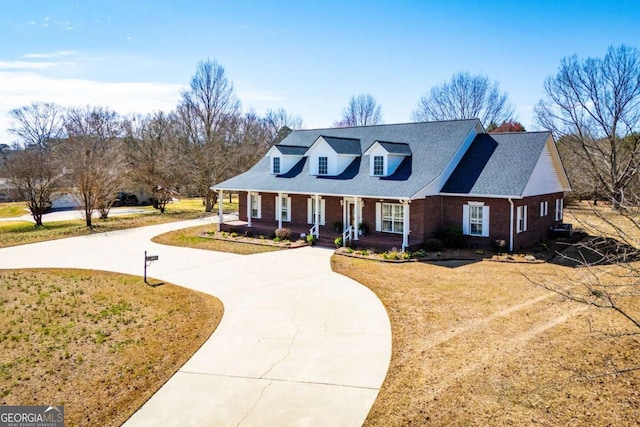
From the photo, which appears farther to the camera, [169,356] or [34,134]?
[34,134]

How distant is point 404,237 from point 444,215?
3429mm

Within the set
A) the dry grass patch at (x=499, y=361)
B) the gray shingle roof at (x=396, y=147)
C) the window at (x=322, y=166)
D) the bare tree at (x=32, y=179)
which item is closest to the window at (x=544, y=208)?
the gray shingle roof at (x=396, y=147)

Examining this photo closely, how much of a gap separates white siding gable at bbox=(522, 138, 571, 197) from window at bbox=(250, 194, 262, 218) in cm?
1547

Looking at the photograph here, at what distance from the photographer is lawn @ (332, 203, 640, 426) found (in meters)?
6.96

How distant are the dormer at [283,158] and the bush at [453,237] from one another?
1089cm

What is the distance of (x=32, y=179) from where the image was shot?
3206 cm

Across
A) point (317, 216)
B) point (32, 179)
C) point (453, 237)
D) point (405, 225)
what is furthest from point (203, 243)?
point (32, 179)

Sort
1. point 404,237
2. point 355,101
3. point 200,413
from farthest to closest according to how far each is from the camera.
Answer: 1. point 355,101
2. point 404,237
3. point 200,413

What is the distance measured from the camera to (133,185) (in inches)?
1775

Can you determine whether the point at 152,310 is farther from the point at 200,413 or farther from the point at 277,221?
the point at 277,221

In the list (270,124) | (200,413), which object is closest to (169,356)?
(200,413)

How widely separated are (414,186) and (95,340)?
1505 cm

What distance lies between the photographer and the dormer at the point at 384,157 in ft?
76.8

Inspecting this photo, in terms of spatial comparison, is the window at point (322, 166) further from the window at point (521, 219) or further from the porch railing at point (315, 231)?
the window at point (521, 219)
